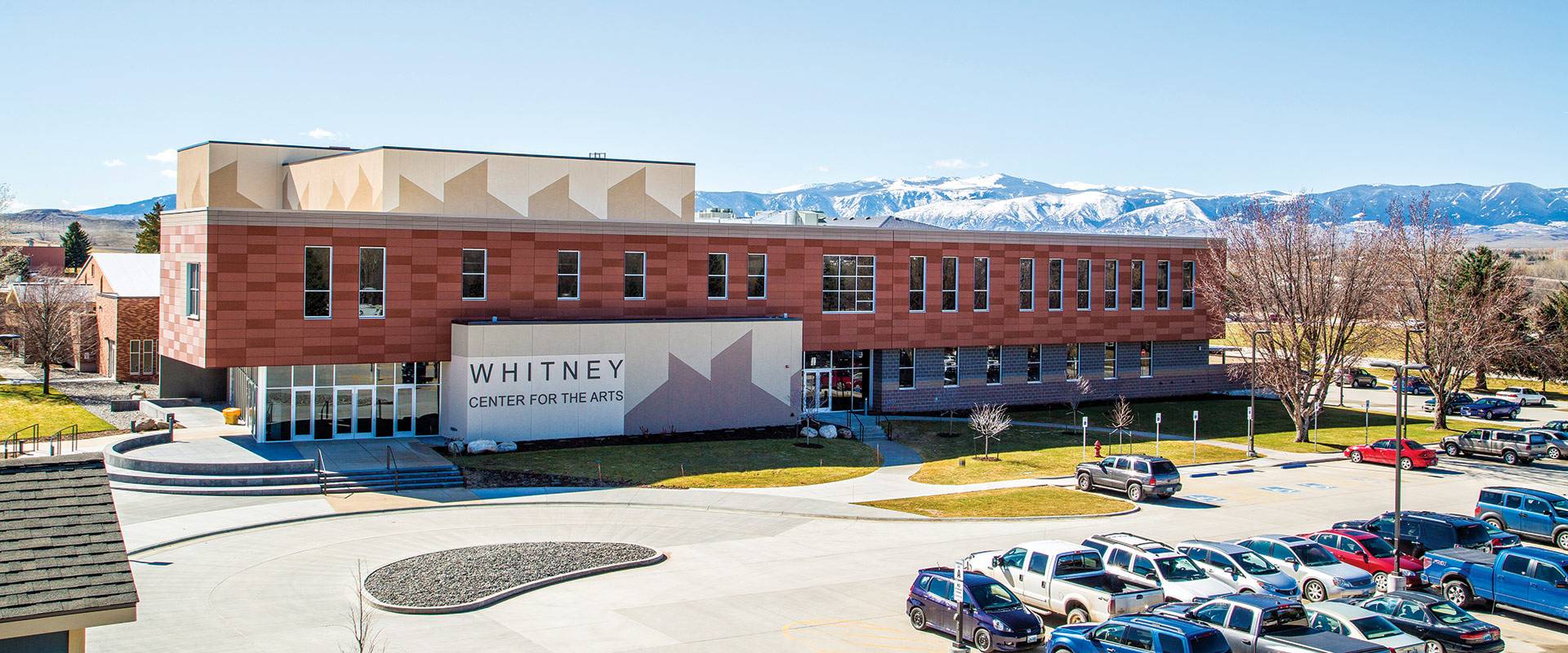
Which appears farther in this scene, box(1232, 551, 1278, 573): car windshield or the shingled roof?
box(1232, 551, 1278, 573): car windshield

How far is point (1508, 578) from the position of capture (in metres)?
24.3

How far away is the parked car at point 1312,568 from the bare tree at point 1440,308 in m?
34.2

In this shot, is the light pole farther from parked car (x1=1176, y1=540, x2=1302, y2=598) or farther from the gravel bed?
the gravel bed

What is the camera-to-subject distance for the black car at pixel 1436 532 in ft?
94.1

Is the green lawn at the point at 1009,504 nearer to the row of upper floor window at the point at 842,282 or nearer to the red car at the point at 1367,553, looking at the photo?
the red car at the point at 1367,553

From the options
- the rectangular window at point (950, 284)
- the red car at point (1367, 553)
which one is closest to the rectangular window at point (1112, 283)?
the rectangular window at point (950, 284)

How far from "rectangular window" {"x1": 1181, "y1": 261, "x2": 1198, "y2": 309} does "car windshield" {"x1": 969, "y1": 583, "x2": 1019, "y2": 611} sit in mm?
47248

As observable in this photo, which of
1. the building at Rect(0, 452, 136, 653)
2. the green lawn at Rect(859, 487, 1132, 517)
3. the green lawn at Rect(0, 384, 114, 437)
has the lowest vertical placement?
the green lawn at Rect(859, 487, 1132, 517)

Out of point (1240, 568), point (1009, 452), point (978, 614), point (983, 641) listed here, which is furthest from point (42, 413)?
point (1240, 568)

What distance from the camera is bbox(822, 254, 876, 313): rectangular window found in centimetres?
5369

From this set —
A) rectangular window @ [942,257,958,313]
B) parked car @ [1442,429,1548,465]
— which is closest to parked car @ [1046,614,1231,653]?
parked car @ [1442,429,1548,465]

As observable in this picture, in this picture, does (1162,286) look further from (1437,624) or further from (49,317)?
(49,317)

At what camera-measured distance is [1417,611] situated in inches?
839

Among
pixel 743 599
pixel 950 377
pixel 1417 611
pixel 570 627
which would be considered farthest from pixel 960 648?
pixel 950 377
